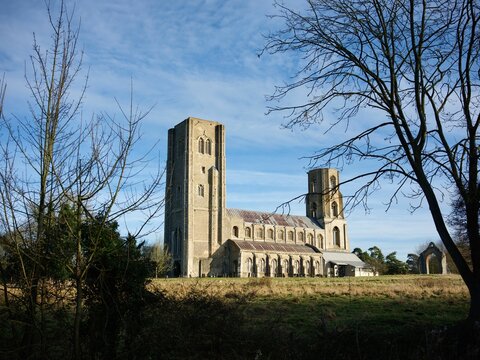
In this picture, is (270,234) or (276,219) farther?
(276,219)

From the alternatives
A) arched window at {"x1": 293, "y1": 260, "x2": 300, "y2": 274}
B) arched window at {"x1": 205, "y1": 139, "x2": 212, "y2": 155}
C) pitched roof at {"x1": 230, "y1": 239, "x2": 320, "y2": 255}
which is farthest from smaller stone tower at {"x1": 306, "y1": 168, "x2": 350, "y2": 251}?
arched window at {"x1": 205, "y1": 139, "x2": 212, "y2": 155}

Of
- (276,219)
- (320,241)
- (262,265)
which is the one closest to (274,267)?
(262,265)

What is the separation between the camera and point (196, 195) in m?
65.0

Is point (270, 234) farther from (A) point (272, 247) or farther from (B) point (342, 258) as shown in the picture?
(B) point (342, 258)

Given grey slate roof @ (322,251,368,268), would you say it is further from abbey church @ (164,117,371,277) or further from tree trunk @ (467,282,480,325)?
tree trunk @ (467,282,480,325)

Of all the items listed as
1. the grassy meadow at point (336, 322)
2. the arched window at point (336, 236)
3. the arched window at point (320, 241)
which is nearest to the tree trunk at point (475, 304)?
the grassy meadow at point (336, 322)

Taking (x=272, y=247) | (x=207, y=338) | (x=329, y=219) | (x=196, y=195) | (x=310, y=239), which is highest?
(x=196, y=195)

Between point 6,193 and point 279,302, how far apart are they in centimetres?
1142

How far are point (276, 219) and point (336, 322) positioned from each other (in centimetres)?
6673

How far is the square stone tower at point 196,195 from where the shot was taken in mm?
62406

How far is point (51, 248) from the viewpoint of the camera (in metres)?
5.56

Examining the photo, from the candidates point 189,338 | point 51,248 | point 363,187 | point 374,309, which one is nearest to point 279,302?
point 374,309

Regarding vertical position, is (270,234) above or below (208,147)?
below

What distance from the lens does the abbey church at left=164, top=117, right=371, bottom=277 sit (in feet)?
206
